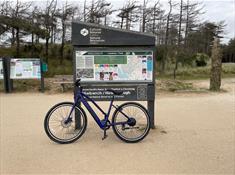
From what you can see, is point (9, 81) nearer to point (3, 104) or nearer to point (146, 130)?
point (3, 104)

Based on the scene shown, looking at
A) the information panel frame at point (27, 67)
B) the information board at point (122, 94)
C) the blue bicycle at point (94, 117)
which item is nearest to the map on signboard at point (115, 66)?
the information board at point (122, 94)

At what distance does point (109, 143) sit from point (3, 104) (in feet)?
15.7

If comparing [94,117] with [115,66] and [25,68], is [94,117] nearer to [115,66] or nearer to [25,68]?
[115,66]

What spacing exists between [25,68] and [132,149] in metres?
7.59

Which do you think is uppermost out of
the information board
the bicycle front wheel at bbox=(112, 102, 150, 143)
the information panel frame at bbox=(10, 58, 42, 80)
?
the information panel frame at bbox=(10, 58, 42, 80)

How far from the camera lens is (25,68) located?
11.2 m

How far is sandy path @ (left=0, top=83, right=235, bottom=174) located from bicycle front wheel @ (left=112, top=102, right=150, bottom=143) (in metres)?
0.14

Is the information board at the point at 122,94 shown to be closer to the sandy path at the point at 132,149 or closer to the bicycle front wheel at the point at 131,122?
the bicycle front wheel at the point at 131,122

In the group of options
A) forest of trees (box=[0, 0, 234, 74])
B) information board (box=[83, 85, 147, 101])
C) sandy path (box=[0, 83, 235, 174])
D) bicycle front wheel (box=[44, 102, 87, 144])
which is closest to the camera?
sandy path (box=[0, 83, 235, 174])

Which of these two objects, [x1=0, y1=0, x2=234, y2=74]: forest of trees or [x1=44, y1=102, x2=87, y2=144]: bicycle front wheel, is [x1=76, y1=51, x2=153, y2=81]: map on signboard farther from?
[x1=0, y1=0, x2=234, y2=74]: forest of trees

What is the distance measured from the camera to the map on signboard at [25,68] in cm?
1116

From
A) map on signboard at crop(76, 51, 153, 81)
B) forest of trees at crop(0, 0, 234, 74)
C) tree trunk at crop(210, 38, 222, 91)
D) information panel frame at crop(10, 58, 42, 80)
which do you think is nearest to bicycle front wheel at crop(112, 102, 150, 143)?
map on signboard at crop(76, 51, 153, 81)

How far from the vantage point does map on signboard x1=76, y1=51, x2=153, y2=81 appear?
5.57m

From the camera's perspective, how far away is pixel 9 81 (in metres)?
11.0
